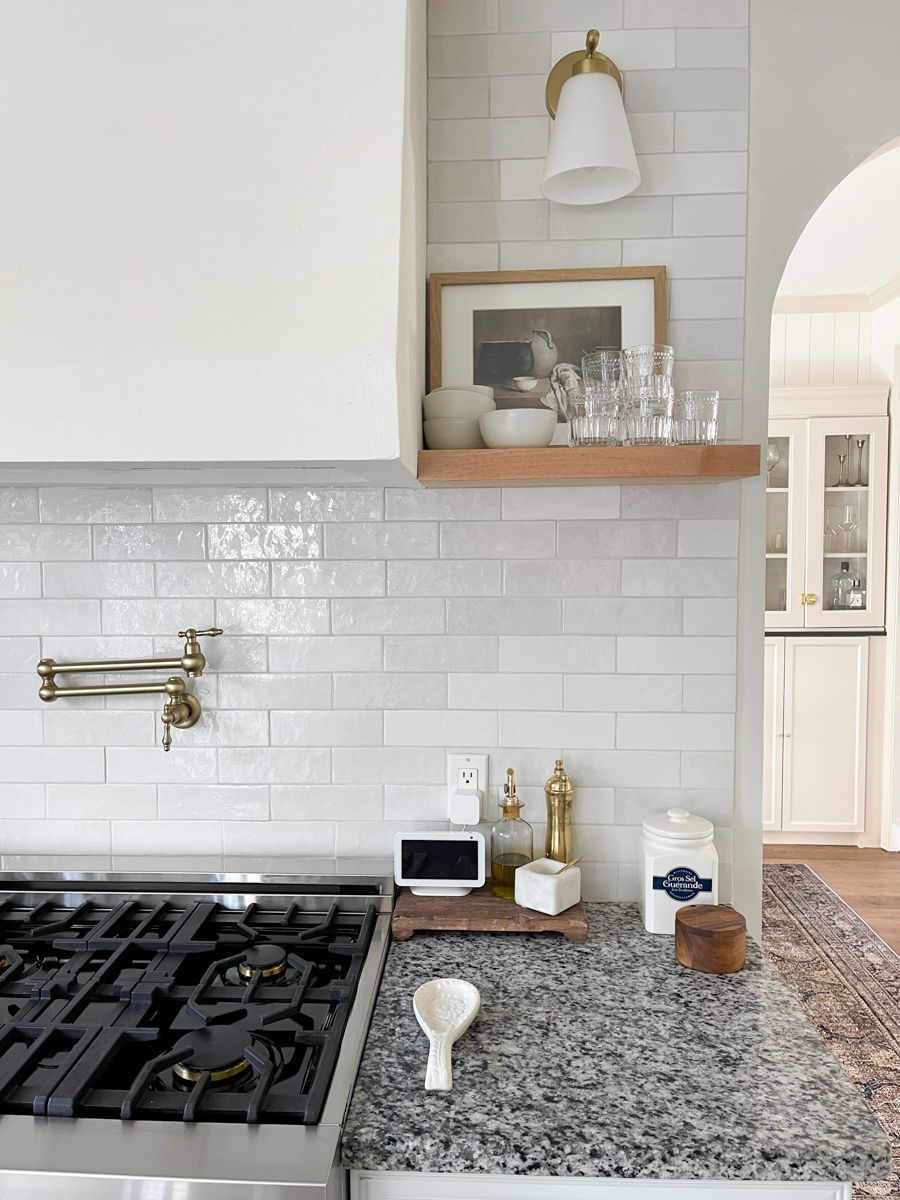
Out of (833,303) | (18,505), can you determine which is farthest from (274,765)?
(833,303)

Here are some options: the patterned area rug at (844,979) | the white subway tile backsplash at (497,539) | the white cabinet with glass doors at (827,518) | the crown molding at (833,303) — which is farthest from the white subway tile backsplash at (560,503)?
the crown molding at (833,303)

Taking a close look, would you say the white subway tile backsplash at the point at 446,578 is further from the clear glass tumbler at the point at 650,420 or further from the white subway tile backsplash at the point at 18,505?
the white subway tile backsplash at the point at 18,505

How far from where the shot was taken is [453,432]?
1449 millimetres

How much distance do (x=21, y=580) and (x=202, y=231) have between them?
2.80ft

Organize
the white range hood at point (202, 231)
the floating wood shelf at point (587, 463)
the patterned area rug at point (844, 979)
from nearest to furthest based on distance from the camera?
the white range hood at point (202, 231) → the floating wood shelf at point (587, 463) → the patterned area rug at point (844, 979)

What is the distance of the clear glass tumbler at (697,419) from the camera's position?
1417 millimetres

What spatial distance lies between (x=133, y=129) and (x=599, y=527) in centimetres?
97

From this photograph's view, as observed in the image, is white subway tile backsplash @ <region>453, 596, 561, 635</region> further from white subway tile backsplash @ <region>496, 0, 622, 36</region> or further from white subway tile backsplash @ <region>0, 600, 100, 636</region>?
white subway tile backsplash @ <region>496, 0, 622, 36</region>

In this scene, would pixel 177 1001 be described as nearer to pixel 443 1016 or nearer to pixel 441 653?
pixel 443 1016

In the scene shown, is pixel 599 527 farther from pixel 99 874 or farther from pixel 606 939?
pixel 99 874

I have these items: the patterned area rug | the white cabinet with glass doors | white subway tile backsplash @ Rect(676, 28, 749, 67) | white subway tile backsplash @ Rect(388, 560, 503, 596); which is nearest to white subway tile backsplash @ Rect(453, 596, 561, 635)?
white subway tile backsplash @ Rect(388, 560, 503, 596)

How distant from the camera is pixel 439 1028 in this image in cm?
116

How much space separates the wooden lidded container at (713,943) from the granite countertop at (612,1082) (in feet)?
0.06

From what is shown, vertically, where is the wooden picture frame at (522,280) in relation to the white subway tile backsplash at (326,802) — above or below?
above
